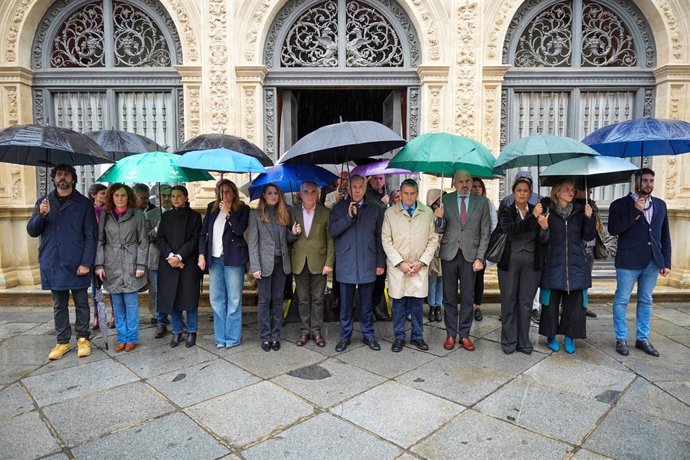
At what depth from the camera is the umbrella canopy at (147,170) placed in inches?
174

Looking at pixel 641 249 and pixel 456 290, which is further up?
pixel 641 249

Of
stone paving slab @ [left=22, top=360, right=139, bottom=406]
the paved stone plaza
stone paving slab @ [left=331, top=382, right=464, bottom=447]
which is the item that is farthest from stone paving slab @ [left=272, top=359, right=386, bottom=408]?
stone paving slab @ [left=22, top=360, right=139, bottom=406]

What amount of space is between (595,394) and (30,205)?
8.26 metres

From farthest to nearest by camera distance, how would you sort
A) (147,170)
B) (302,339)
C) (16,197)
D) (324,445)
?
(16,197), (302,339), (147,170), (324,445)

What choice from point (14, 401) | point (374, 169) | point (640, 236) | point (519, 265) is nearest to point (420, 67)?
point (374, 169)

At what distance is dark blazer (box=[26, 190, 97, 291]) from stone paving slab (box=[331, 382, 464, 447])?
316 centimetres

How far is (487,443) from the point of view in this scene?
313cm

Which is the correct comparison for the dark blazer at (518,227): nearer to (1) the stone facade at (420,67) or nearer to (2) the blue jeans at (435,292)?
(2) the blue jeans at (435,292)

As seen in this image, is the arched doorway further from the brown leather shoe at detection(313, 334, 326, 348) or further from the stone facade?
the brown leather shoe at detection(313, 334, 326, 348)

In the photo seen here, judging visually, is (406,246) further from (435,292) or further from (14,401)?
(14,401)

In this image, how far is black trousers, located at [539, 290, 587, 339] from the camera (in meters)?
4.80

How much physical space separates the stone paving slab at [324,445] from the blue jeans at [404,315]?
1.72 meters

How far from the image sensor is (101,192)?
5449 mm

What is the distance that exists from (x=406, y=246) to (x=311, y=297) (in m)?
1.25
